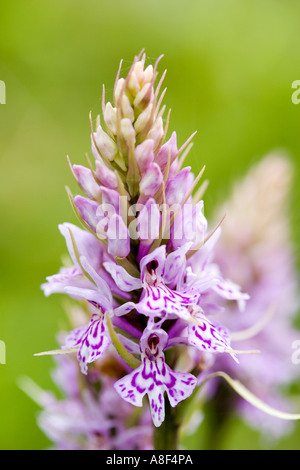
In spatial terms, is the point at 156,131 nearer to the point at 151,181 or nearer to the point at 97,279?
the point at 151,181

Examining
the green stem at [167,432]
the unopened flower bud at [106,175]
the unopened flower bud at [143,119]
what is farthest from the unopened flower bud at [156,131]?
the green stem at [167,432]

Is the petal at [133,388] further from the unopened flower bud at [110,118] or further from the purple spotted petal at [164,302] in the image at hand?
the unopened flower bud at [110,118]

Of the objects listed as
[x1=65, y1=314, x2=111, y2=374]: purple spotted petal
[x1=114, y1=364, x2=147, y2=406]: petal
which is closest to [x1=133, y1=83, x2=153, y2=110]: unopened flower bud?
[x1=65, y1=314, x2=111, y2=374]: purple spotted petal

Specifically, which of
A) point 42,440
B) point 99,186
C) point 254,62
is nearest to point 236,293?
point 99,186

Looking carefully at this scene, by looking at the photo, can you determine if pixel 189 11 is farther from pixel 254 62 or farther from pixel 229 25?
pixel 254 62

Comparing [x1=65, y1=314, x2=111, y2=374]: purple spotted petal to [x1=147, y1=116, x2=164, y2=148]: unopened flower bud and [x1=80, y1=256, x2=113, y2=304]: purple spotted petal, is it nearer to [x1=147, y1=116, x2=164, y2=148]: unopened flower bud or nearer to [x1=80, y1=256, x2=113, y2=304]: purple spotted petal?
[x1=80, y1=256, x2=113, y2=304]: purple spotted petal

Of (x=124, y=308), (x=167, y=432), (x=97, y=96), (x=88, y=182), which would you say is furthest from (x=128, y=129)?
(x=97, y=96)
